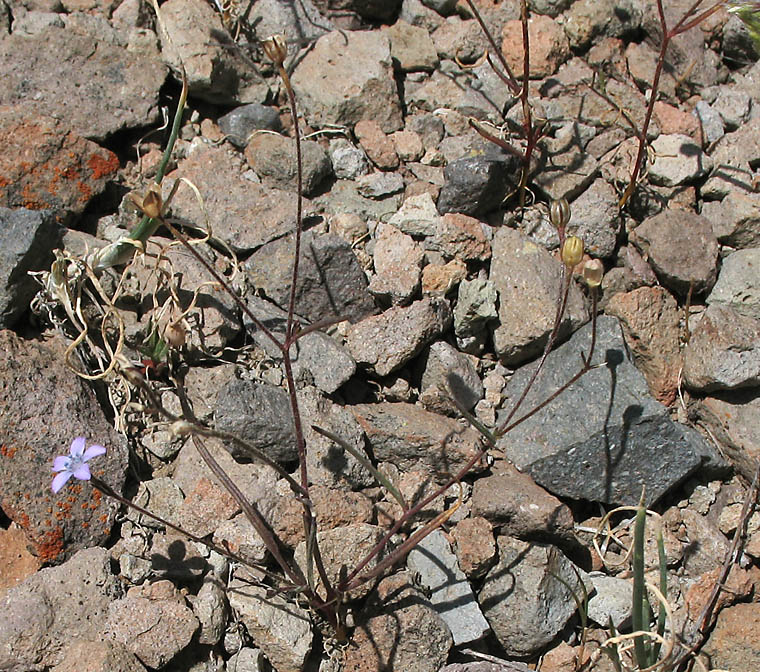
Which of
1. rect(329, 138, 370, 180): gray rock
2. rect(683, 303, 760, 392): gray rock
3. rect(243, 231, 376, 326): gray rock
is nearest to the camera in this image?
rect(683, 303, 760, 392): gray rock

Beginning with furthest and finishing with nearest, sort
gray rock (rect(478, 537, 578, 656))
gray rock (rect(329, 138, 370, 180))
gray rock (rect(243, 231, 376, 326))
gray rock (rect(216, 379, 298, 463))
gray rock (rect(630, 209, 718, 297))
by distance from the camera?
gray rock (rect(329, 138, 370, 180))
gray rock (rect(630, 209, 718, 297))
gray rock (rect(243, 231, 376, 326))
gray rock (rect(216, 379, 298, 463))
gray rock (rect(478, 537, 578, 656))

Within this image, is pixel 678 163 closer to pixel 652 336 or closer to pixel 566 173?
pixel 566 173

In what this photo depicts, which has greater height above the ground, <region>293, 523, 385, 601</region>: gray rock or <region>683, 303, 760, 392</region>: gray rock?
<region>683, 303, 760, 392</region>: gray rock

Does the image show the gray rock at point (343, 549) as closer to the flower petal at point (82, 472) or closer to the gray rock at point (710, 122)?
the flower petal at point (82, 472)

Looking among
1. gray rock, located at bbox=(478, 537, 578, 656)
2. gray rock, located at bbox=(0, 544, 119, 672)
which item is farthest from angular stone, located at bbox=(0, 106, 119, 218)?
gray rock, located at bbox=(478, 537, 578, 656)

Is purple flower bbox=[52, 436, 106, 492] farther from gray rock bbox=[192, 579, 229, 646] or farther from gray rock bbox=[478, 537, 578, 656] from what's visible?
gray rock bbox=[478, 537, 578, 656]

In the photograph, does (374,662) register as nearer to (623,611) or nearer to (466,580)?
(466,580)

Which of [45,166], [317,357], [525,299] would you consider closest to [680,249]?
[525,299]

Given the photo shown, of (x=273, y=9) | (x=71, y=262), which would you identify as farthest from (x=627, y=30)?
(x=71, y=262)
